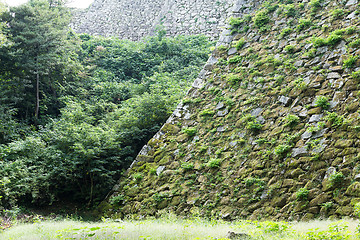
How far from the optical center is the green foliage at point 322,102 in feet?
20.3

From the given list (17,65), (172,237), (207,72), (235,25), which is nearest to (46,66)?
(17,65)

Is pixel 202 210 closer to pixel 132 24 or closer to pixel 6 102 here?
pixel 6 102

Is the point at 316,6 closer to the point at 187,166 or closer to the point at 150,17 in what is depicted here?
the point at 187,166

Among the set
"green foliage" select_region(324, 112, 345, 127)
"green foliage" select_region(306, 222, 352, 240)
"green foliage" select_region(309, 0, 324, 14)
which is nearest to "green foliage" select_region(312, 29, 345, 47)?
"green foliage" select_region(309, 0, 324, 14)

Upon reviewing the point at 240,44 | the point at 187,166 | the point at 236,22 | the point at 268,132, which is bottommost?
the point at 187,166

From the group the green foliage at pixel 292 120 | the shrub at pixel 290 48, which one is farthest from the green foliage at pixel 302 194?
the shrub at pixel 290 48

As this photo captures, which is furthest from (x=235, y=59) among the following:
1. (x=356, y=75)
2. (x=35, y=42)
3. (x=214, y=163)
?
(x=35, y=42)

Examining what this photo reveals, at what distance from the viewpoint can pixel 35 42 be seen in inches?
484

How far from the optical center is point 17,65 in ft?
39.4

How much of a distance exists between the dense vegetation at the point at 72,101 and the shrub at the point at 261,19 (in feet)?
13.5

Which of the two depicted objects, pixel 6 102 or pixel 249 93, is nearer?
pixel 249 93

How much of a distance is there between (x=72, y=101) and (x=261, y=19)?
8.94 meters

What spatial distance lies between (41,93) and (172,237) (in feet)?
40.1

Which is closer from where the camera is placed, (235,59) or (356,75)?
(356,75)
